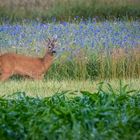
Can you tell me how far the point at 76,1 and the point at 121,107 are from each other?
15.9 m

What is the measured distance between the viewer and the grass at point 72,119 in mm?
5016

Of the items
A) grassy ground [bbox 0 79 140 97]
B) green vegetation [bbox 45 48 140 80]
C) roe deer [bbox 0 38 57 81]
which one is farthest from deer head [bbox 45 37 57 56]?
grassy ground [bbox 0 79 140 97]

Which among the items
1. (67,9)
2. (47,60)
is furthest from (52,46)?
(67,9)

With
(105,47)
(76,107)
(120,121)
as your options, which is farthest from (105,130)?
(105,47)

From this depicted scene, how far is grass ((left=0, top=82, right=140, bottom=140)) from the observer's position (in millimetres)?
5016

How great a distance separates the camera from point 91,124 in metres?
5.22

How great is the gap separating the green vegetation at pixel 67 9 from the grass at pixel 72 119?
13768mm

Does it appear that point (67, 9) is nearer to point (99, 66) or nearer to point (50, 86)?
point (99, 66)

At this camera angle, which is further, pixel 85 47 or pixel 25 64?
pixel 85 47

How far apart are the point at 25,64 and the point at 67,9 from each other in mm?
8546

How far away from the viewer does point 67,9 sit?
2059 centimetres

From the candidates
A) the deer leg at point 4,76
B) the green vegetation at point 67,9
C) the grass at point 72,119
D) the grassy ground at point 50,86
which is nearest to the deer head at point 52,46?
the deer leg at point 4,76

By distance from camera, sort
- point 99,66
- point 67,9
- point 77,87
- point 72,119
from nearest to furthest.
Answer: point 72,119, point 77,87, point 99,66, point 67,9

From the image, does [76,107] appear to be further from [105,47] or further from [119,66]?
[105,47]
